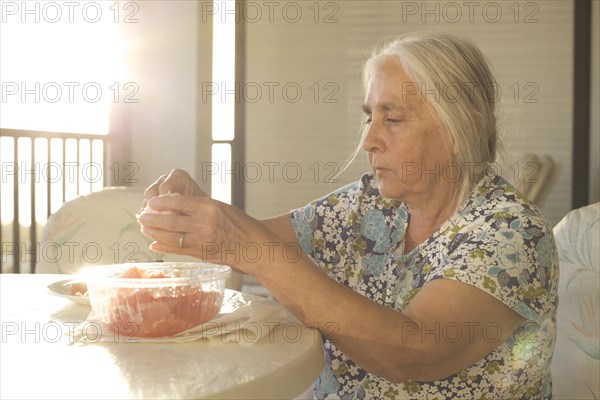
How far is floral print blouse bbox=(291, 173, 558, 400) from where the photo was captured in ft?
3.97

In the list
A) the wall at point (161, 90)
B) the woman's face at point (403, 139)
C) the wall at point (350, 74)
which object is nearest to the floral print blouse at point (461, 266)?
the woman's face at point (403, 139)

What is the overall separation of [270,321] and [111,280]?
261 mm

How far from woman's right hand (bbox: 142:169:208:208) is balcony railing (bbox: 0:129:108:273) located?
8.63ft

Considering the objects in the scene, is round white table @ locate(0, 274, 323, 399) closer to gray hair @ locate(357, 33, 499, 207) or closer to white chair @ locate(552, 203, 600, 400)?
gray hair @ locate(357, 33, 499, 207)

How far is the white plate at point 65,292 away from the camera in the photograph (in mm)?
1220

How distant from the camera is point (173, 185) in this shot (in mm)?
1446

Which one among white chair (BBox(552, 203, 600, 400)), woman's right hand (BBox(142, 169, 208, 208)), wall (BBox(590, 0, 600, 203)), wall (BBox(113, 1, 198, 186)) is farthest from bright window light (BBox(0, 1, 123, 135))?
wall (BBox(590, 0, 600, 203))

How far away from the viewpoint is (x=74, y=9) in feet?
15.6

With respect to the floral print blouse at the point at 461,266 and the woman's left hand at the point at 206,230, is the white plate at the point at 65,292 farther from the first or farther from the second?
the floral print blouse at the point at 461,266

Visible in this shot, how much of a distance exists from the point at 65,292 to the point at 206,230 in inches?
15.5

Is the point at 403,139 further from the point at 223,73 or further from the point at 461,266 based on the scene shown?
the point at 223,73

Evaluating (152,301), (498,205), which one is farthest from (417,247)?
(152,301)

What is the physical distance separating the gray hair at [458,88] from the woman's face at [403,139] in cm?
2

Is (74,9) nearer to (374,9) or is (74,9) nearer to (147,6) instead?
(147,6)
